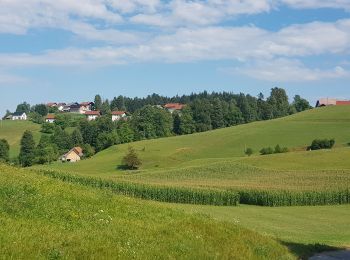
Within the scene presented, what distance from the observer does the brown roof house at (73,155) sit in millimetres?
141375

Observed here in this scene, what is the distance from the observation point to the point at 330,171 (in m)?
66.6

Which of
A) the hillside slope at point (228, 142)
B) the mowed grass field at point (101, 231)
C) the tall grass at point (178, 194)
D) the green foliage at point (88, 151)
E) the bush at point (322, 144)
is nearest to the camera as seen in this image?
the mowed grass field at point (101, 231)

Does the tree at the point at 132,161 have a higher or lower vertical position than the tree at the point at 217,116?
lower

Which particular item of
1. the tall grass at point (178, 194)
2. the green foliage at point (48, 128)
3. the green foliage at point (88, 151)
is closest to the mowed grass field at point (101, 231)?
the tall grass at point (178, 194)

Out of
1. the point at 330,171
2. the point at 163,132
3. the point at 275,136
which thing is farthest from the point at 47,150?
the point at 330,171

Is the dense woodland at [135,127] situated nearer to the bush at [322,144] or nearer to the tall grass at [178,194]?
the bush at [322,144]

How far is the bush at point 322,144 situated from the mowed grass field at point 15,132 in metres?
81.9

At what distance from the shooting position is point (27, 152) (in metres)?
139

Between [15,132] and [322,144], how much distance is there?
115 m

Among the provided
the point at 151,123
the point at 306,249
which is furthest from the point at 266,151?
the point at 306,249

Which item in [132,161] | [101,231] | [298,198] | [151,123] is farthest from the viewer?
[151,123]

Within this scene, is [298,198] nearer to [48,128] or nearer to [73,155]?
[73,155]

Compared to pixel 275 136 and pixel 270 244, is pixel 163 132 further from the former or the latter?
pixel 270 244

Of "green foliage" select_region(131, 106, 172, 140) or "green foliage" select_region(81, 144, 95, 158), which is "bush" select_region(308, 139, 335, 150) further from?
"green foliage" select_region(81, 144, 95, 158)
